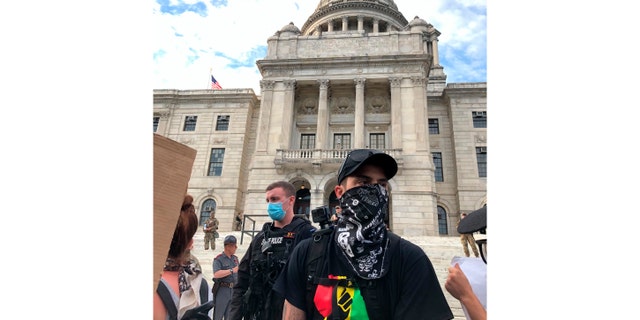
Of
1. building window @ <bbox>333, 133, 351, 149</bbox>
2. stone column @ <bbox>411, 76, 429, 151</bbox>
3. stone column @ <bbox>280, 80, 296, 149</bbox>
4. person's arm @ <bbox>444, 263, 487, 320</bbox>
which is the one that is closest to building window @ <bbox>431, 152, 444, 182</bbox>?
stone column @ <bbox>411, 76, 429, 151</bbox>

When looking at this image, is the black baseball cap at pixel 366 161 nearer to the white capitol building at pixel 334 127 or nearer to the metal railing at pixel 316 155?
the white capitol building at pixel 334 127

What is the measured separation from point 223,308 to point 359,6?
37.5m

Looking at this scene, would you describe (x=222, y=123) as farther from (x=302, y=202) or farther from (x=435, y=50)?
(x=435, y=50)

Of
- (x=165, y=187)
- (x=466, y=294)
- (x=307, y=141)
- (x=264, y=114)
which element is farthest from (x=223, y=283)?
(x=307, y=141)

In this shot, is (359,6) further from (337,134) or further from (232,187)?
(232,187)

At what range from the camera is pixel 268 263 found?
3332mm

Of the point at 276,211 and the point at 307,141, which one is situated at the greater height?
the point at 307,141

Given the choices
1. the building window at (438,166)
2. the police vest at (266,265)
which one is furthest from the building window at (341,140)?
the police vest at (266,265)

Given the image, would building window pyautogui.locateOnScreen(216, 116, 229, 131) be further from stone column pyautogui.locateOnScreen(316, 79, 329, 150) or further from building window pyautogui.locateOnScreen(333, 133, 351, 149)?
building window pyautogui.locateOnScreen(333, 133, 351, 149)

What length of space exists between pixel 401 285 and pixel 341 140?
2174 centimetres

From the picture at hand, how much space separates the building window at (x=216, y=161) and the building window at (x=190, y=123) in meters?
2.97

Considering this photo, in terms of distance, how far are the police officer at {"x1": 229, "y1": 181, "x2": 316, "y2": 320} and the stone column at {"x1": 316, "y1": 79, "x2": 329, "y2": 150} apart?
57.1 ft

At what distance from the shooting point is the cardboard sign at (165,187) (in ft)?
4.68

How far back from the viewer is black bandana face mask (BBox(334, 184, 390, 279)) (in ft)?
5.61
